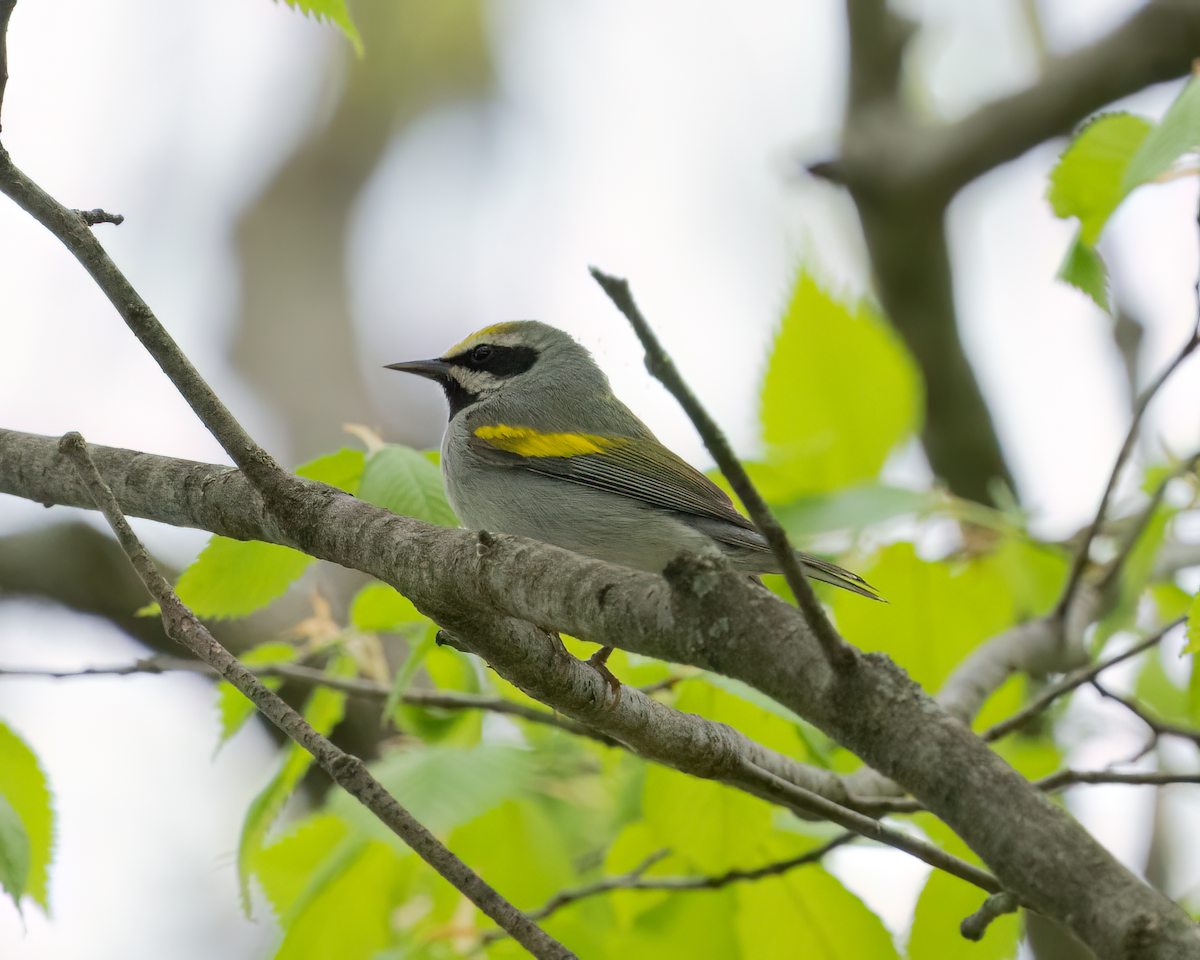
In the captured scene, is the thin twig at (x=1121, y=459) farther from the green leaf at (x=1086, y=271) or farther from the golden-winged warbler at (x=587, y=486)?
the golden-winged warbler at (x=587, y=486)

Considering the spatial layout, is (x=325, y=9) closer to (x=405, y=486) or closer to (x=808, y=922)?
(x=405, y=486)

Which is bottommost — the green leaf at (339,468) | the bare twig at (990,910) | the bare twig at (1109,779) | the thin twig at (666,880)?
the thin twig at (666,880)

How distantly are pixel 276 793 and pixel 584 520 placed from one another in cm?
109

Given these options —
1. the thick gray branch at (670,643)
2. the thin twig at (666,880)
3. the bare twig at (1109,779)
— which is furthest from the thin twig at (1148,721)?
the thick gray branch at (670,643)

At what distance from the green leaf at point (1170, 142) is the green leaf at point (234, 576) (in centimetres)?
181

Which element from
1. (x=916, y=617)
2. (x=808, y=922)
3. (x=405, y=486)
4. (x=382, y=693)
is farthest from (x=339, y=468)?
(x=916, y=617)

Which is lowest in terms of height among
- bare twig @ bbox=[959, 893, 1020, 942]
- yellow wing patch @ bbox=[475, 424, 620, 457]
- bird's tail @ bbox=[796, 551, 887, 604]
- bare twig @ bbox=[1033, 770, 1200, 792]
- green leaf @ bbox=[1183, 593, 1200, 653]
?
bare twig @ bbox=[1033, 770, 1200, 792]

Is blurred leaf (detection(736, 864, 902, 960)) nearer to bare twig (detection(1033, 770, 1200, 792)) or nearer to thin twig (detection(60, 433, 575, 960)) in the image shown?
bare twig (detection(1033, 770, 1200, 792))

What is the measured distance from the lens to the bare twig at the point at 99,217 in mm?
1885

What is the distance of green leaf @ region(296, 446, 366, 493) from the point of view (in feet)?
8.00

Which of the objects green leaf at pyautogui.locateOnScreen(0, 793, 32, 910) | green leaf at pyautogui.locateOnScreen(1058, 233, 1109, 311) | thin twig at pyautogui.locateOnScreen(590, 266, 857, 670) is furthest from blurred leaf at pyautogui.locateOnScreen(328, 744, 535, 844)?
green leaf at pyautogui.locateOnScreen(1058, 233, 1109, 311)

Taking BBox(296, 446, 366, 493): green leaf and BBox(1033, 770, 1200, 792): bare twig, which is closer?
BBox(1033, 770, 1200, 792): bare twig

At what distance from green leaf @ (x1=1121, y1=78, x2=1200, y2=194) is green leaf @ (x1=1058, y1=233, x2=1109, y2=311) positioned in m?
0.36

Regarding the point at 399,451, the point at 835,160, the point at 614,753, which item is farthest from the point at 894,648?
the point at 835,160
